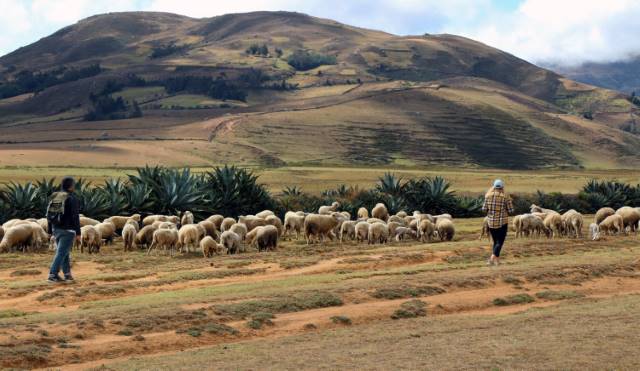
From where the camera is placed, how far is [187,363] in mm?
11578

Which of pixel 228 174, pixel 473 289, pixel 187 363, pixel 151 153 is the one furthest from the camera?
pixel 151 153

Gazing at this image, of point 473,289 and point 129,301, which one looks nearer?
point 129,301

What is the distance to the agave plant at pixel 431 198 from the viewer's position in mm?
39375

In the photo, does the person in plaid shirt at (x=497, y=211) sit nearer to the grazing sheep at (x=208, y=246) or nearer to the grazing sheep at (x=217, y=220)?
the grazing sheep at (x=208, y=246)

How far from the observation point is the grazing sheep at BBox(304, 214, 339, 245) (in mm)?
27506

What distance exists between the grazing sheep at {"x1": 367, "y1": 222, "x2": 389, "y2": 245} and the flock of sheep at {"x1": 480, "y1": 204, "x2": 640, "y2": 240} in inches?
126

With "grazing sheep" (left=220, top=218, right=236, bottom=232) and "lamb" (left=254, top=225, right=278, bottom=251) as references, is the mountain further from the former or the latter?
"lamb" (left=254, top=225, right=278, bottom=251)

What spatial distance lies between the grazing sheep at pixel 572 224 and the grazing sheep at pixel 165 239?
12.8 metres

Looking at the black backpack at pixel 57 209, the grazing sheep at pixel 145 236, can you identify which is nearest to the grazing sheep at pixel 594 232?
the grazing sheep at pixel 145 236

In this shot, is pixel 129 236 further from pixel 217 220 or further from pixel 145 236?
pixel 217 220

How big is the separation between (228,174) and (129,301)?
1801 cm

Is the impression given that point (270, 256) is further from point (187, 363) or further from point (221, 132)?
point (221, 132)

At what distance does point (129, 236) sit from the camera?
82.0 ft

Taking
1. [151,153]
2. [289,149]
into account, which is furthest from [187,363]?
[289,149]
